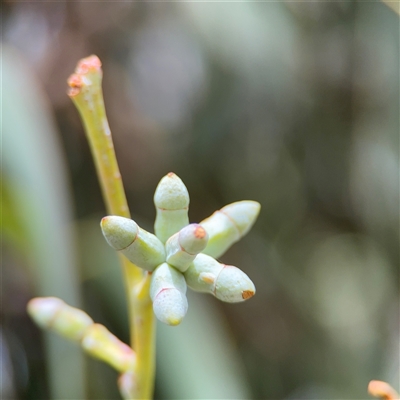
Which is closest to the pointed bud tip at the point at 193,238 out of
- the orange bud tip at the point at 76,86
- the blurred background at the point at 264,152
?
the orange bud tip at the point at 76,86

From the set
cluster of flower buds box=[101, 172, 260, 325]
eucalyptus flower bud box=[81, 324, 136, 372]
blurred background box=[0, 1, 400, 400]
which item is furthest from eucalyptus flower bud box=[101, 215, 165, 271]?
blurred background box=[0, 1, 400, 400]

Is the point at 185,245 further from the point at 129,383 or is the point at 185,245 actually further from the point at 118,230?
the point at 129,383

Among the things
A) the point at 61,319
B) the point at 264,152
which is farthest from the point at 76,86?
the point at 264,152

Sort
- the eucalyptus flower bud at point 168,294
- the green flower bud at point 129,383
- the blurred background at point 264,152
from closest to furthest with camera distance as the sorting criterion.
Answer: the eucalyptus flower bud at point 168,294 → the green flower bud at point 129,383 → the blurred background at point 264,152

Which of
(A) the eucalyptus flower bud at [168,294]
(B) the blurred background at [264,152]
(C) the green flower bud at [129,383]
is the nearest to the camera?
(A) the eucalyptus flower bud at [168,294]

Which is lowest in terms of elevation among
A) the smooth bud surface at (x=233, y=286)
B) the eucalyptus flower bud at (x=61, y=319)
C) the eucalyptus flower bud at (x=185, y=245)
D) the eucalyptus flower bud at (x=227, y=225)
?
the eucalyptus flower bud at (x=61, y=319)

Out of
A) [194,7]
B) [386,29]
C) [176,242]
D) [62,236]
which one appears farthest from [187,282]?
[386,29]

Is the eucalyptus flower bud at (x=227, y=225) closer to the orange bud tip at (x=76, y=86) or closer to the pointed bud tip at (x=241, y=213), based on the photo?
the pointed bud tip at (x=241, y=213)

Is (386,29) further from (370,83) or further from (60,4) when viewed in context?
(60,4)
